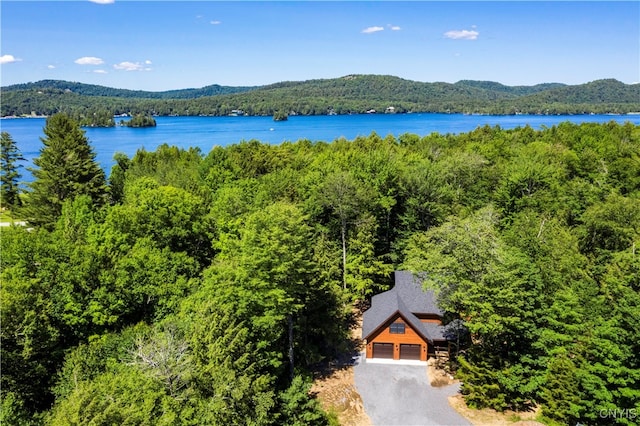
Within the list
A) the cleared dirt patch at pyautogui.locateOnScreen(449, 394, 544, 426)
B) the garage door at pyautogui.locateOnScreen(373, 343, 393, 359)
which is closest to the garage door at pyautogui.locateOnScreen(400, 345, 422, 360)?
the garage door at pyautogui.locateOnScreen(373, 343, 393, 359)

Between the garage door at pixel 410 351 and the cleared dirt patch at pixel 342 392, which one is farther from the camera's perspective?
the garage door at pixel 410 351

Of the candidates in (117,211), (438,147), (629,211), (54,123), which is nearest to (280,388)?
(117,211)

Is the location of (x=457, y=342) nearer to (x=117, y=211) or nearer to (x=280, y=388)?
(x=280, y=388)

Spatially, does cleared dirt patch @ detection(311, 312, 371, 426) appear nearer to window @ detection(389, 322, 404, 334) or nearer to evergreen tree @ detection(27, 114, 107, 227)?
window @ detection(389, 322, 404, 334)

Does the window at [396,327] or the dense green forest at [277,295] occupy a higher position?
the dense green forest at [277,295]

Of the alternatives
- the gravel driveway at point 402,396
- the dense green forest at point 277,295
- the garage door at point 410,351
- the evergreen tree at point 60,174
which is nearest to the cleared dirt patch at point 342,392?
the gravel driveway at point 402,396

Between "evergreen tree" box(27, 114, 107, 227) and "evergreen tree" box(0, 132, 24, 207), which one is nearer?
"evergreen tree" box(27, 114, 107, 227)

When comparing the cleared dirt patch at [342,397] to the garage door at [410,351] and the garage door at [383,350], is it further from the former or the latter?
the garage door at [410,351]
